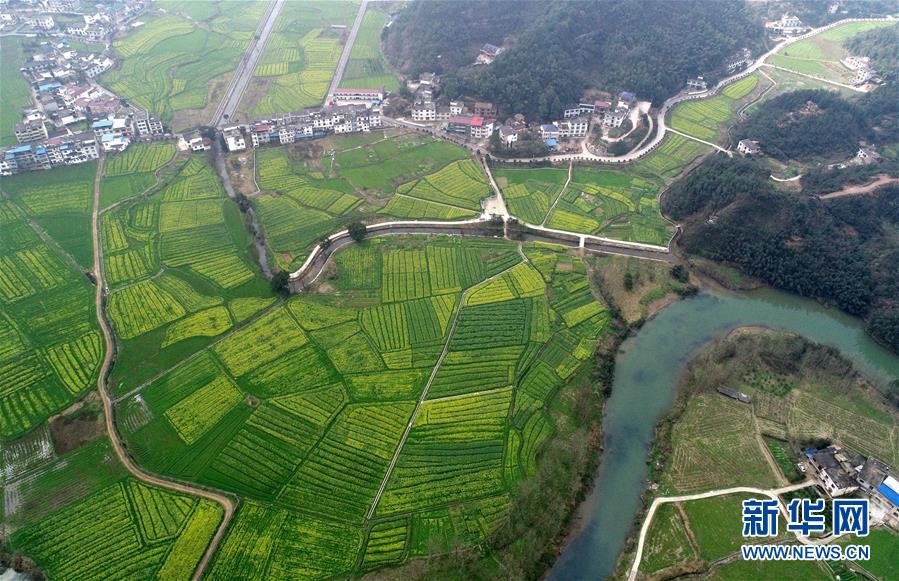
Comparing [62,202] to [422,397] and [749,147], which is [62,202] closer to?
[422,397]

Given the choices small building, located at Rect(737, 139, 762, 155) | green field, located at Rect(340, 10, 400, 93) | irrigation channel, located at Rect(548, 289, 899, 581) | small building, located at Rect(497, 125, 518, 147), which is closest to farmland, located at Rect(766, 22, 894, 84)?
small building, located at Rect(737, 139, 762, 155)

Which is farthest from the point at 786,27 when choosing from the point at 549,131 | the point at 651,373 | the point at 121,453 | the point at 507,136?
the point at 121,453

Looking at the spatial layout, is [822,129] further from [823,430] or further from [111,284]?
[111,284]

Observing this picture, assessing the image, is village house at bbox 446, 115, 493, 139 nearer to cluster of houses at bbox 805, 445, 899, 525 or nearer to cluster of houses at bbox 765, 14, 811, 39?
cluster of houses at bbox 805, 445, 899, 525

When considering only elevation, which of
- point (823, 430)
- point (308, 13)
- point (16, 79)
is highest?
point (308, 13)

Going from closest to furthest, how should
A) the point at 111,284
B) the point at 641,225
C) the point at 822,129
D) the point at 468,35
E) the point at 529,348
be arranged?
the point at 529,348 → the point at 111,284 → the point at 641,225 → the point at 822,129 → the point at 468,35

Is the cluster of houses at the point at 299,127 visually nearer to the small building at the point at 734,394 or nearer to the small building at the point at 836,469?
the small building at the point at 734,394

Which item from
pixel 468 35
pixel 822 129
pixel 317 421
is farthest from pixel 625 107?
pixel 317 421
